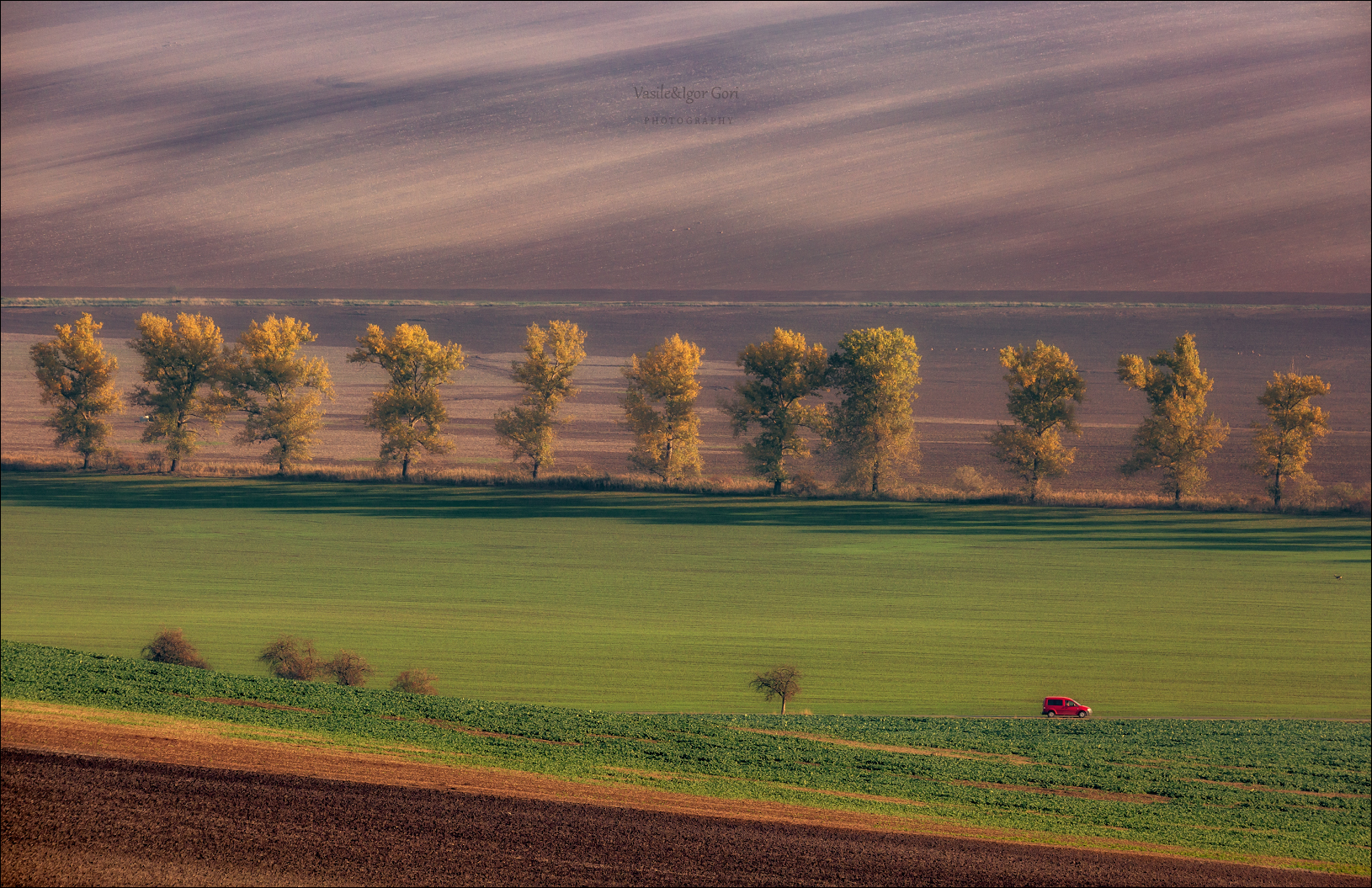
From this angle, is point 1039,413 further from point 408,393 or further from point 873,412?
point 408,393

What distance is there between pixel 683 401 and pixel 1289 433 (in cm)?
3389

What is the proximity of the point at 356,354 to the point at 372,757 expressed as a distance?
147 feet

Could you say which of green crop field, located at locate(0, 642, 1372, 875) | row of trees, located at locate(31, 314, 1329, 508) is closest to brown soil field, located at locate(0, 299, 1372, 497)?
row of trees, located at locate(31, 314, 1329, 508)

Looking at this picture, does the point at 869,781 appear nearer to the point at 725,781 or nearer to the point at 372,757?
the point at 725,781

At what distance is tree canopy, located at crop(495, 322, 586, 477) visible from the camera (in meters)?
55.5

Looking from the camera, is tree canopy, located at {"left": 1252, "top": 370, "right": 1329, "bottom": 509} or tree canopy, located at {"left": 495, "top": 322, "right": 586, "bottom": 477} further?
tree canopy, located at {"left": 495, "top": 322, "right": 586, "bottom": 477}

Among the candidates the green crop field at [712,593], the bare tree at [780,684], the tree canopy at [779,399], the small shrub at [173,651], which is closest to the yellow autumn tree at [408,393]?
the green crop field at [712,593]

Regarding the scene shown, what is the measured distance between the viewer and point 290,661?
27766mm

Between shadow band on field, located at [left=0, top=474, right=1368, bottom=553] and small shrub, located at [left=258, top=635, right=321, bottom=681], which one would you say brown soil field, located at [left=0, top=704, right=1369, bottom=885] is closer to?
small shrub, located at [left=258, top=635, right=321, bottom=681]

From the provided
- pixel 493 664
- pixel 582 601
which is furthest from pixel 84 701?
pixel 582 601

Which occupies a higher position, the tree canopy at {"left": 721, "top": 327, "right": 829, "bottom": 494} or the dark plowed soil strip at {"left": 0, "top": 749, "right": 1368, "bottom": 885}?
the tree canopy at {"left": 721, "top": 327, "right": 829, "bottom": 494}

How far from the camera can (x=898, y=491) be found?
52656 mm

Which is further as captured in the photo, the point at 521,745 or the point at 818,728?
the point at 818,728

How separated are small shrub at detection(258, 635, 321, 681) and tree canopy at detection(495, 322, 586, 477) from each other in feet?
89.5
